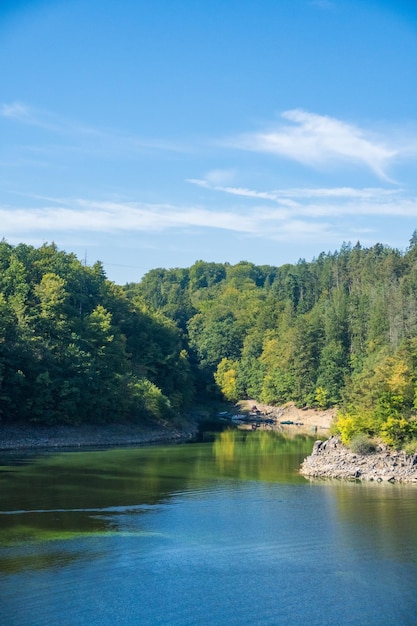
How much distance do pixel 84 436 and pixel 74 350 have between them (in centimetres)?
979

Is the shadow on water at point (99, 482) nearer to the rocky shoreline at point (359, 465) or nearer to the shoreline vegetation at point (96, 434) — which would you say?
the rocky shoreline at point (359, 465)

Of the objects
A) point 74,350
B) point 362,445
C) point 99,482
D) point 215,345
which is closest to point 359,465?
point 362,445

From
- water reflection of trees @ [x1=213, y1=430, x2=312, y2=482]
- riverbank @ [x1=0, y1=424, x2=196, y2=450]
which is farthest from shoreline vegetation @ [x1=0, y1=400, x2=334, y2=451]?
water reflection of trees @ [x1=213, y1=430, x2=312, y2=482]

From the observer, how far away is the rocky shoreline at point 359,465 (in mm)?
48719

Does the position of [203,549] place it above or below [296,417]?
above

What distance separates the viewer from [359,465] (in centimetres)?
5097

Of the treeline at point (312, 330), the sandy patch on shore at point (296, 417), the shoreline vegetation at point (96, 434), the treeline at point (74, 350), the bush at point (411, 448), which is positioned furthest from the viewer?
the treeline at point (312, 330)

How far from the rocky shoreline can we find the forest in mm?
1213

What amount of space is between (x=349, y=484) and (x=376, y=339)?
63.5 metres

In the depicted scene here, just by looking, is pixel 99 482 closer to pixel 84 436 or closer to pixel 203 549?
pixel 203 549

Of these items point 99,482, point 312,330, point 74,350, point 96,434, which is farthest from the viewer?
point 312,330

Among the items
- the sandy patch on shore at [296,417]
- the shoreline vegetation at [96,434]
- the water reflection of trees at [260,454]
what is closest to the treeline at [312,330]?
the sandy patch on shore at [296,417]

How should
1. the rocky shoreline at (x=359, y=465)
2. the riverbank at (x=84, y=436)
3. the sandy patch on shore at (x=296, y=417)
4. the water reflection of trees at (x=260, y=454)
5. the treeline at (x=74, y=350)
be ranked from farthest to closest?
the sandy patch on shore at (x=296, y=417)
the treeline at (x=74, y=350)
the riverbank at (x=84, y=436)
the water reflection of trees at (x=260, y=454)
the rocky shoreline at (x=359, y=465)

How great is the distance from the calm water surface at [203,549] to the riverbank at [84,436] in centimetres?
1600
